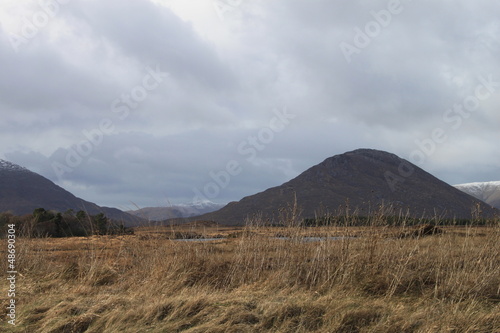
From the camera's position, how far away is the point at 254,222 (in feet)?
40.5

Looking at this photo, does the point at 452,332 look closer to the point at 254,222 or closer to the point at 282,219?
the point at 282,219

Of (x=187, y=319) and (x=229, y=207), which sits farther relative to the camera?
(x=229, y=207)

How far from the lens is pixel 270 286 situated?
28.5 ft

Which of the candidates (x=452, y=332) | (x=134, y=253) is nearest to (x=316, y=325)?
(x=452, y=332)

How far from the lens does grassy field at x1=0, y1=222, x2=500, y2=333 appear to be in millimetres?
6441

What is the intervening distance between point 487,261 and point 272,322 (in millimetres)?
5373

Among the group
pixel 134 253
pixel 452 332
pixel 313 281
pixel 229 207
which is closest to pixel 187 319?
pixel 313 281

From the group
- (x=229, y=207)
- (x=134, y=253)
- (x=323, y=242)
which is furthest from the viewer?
(x=229, y=207)

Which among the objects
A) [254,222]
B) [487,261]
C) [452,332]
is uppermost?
[254,222]

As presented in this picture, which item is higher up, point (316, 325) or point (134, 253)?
point (134, 253)

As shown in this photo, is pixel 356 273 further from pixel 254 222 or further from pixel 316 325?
pixel 254 222

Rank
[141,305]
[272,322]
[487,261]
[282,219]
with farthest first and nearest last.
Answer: [282,219] → [487,261] → [141,305] → [272,322]

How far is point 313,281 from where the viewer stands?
29.3 feet

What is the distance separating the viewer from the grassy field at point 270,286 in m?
6.44
